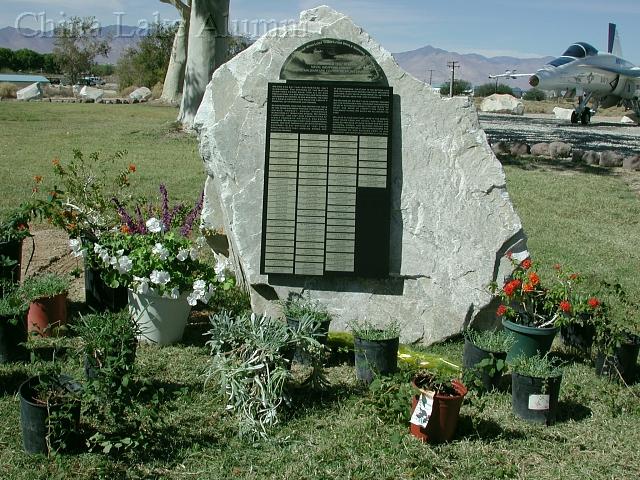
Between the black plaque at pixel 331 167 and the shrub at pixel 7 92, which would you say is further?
the shrub at pixel 7 92

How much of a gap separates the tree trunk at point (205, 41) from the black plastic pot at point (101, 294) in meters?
11.3

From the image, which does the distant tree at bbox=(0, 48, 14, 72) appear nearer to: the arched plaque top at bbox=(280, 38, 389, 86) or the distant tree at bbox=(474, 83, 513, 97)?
the distant tree at bbox=(474, 83, 513, 97)

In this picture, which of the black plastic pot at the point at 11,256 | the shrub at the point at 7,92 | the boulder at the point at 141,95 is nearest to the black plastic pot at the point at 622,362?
the black plastic pot at the point at 11,256

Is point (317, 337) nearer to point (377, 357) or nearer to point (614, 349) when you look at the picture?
point (377, 357)

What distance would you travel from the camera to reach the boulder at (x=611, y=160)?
16031 mm

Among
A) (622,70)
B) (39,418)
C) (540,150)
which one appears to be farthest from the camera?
(622,70)

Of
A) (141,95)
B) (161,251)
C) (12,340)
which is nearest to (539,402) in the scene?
(161,251)

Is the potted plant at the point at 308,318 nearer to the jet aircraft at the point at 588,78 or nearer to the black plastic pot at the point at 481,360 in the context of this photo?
the black plastic pot at the point at 481,360

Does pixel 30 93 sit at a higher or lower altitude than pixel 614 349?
higher

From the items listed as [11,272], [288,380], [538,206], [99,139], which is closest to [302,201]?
[288,380]

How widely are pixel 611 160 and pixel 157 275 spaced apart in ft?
44.4

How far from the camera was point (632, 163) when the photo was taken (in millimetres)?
15797

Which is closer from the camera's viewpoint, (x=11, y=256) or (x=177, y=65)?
(x=11, y=256)

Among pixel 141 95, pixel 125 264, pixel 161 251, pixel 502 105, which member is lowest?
pixel 125 264
